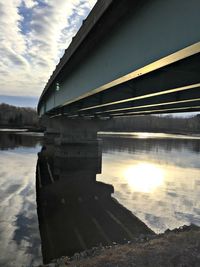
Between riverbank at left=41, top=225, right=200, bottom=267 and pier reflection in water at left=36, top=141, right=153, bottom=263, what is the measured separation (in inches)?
66.5

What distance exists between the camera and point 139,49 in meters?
7.46

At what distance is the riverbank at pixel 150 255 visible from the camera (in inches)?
247

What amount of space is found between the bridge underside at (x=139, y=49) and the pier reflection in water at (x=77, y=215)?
217 inches

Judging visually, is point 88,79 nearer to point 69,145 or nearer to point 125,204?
point 125,204

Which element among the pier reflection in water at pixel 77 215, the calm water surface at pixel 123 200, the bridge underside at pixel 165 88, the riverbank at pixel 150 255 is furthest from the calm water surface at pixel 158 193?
the bridge underside at pixel 165 88

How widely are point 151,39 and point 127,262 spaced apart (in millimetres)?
5316

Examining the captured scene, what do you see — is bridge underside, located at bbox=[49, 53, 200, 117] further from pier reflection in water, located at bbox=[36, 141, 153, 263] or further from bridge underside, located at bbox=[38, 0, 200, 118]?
pier reflection in water, located at bbox=[36, 141, 153, 263]

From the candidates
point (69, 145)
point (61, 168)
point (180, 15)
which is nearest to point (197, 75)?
point (180, 15)

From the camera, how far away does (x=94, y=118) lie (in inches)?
1356

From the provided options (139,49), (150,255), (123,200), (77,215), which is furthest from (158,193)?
(139,49)

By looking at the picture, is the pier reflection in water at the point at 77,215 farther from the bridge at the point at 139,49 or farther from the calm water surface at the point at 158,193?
the bridge at the point at 139,49

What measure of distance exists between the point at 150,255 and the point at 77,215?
262 inches

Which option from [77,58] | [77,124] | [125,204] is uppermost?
[77,58]

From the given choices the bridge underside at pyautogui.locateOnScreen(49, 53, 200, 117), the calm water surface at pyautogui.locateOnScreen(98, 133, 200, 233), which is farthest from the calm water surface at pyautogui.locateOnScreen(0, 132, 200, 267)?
the bridge underside at pyautogui.locateOnScreen(49, 53, 200, 117)
